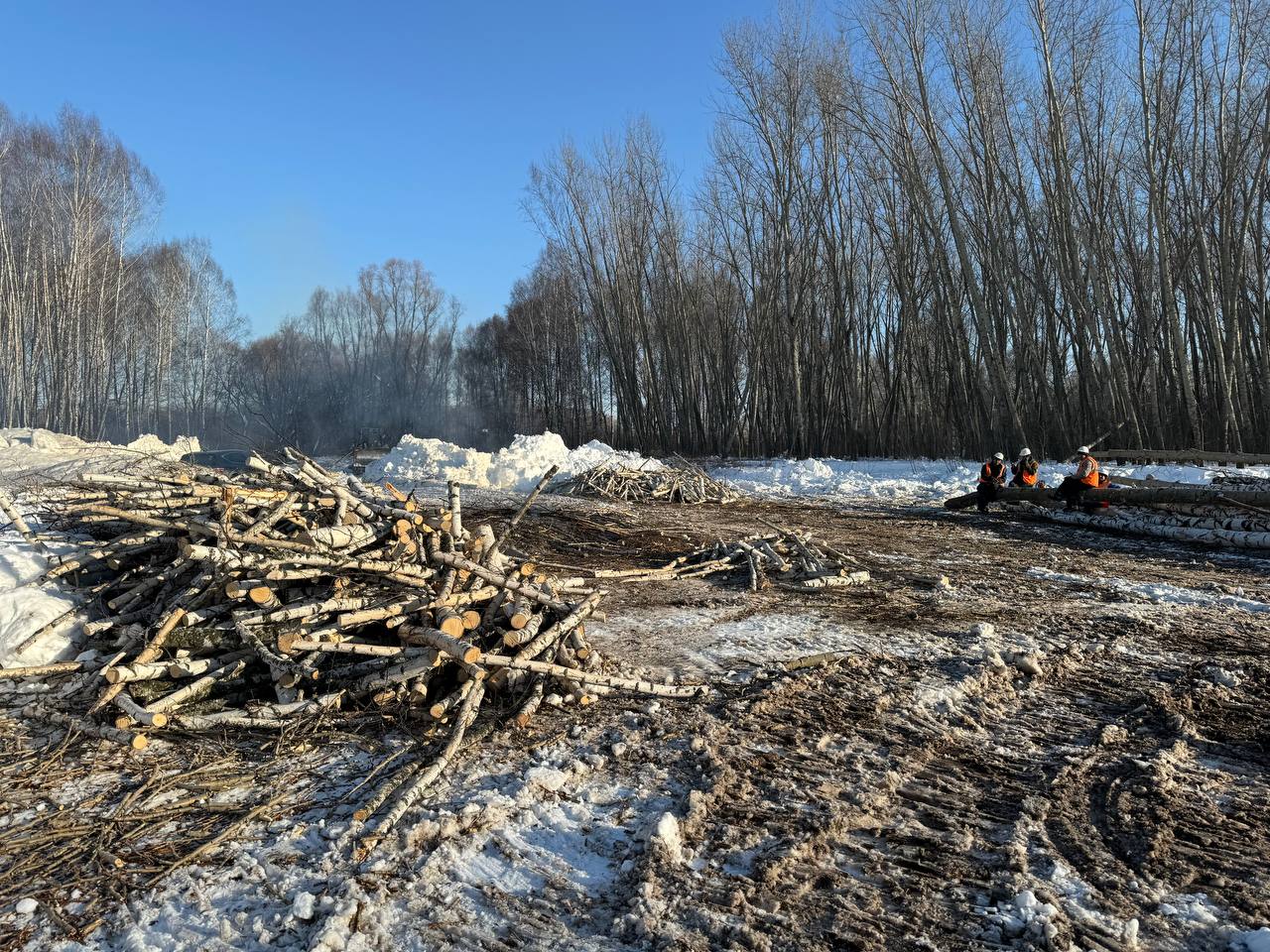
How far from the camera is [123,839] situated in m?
2.59

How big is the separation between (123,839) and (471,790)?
3.91ft

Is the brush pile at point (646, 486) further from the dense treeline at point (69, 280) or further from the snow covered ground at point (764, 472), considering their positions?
the dense treeline at point (69, 280)

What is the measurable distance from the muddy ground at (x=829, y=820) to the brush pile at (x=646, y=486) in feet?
27.8

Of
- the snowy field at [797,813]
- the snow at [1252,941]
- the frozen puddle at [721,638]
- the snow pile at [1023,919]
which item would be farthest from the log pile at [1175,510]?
the snow pile at [1023,919]

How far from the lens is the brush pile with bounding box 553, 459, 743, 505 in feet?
44.5

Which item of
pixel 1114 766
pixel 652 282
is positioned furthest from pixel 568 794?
pixel 652 282

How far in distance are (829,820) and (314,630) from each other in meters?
2.59

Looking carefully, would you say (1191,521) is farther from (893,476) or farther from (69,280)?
(69,280)

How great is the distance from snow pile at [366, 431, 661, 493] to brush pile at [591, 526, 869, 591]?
278 inches

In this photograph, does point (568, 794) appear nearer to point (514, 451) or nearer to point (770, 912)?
point (770, 912)

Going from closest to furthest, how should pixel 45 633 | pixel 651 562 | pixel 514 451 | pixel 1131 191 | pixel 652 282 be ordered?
1. pixel 45 633
2. pixel 651 562
3. pixel 514 451
4. pixel 1131 191
5. pixel 652 282

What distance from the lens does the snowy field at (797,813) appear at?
2156 mm

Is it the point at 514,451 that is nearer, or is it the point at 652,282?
the point at 514,451

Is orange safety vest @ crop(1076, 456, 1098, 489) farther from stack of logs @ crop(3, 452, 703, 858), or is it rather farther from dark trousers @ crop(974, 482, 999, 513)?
stack of logs @ crop(3, 452, 703, 858)
